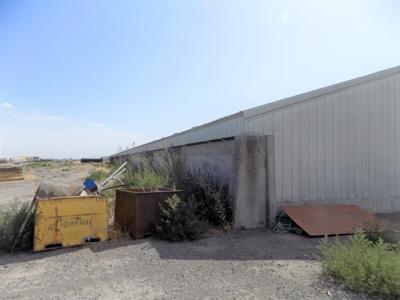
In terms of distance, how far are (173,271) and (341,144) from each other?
19.0 ft

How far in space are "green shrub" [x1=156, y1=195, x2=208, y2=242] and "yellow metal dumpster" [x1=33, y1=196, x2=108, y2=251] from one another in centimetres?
107

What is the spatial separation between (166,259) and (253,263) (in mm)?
1307

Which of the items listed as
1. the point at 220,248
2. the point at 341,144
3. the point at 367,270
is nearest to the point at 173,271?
the point at 220,248

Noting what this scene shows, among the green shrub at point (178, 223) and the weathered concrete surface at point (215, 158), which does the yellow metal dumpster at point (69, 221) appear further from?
the weathered concrete surface at point (215, 158)

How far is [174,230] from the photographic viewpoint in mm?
6156

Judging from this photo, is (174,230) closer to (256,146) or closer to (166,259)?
(166,259)

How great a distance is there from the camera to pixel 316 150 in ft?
26.8

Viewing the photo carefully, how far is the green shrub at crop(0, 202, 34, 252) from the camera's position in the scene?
5.77 meters

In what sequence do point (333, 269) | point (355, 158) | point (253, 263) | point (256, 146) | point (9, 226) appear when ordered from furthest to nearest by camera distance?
1. point (355, 158)
2. point (256, 146)
3. point (9, 226)
4. point (253, 263)
5. point (333, 269)

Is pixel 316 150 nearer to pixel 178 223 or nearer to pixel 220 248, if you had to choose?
pixel 220 248

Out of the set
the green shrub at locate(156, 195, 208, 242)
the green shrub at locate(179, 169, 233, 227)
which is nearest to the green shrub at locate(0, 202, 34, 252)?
the green shrub at locate(156, 195, 208, 242)

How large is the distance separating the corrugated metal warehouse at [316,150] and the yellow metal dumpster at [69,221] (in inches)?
112

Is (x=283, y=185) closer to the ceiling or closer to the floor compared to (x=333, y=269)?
closer to the ceiling

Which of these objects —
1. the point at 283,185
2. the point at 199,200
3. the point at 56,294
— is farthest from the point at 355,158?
the point at 56,294
